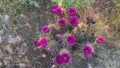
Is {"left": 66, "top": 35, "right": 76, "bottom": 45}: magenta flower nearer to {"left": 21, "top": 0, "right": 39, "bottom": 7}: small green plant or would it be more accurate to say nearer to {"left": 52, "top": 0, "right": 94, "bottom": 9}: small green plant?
{"left": 52, "top": 0, "right": 94, "bottom": 9}: small green plant

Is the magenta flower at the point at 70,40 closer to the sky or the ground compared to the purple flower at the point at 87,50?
closer to the sky

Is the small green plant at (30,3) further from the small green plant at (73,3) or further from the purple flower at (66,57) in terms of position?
the purple flower at (66,57)

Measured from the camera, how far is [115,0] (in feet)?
12.5

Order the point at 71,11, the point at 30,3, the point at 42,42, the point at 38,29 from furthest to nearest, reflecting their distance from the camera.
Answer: the point at 30,3
the point at 38,29
the point at 71,11
the point at 42,42

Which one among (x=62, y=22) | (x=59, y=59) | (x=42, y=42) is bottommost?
(x=59, y=59)

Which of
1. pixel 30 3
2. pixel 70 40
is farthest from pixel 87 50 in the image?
pixel 30 3

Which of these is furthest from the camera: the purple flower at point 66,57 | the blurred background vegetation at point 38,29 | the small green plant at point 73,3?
the small green plant at point 73,3

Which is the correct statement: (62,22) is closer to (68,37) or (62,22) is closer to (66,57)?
(68,37)

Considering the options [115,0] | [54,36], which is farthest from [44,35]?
[115,0]

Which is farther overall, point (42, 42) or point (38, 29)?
point (38, 29)

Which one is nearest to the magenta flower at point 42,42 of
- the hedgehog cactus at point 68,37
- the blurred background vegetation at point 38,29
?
the hedgehog cactus at point 68,37

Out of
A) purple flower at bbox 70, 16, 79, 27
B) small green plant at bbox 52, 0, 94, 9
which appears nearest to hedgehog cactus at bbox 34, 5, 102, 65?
purple flower at bbox 70, 16, 79, 27

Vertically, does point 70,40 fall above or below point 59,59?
above

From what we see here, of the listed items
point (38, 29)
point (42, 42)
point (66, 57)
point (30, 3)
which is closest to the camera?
point (66, 57)
